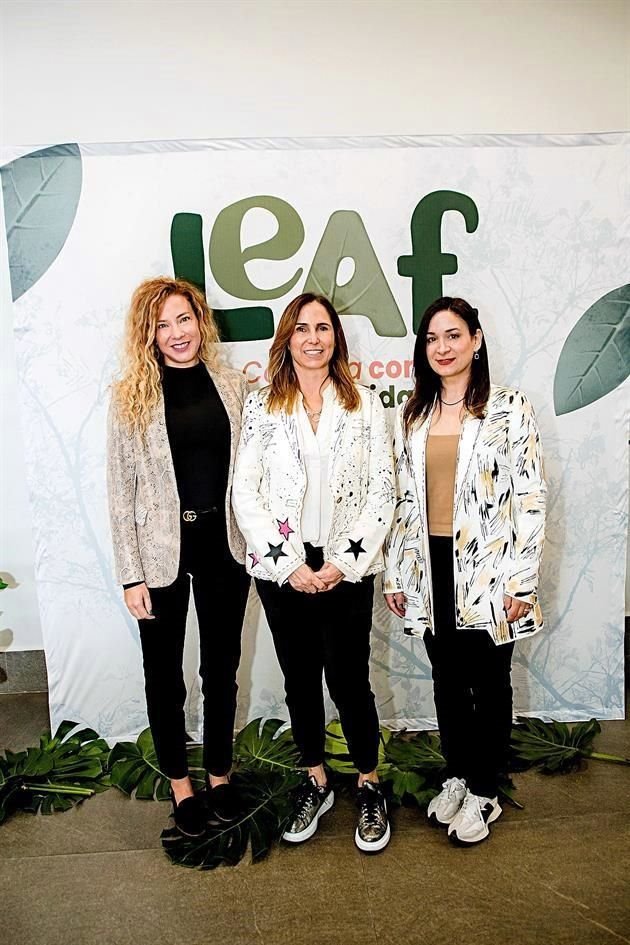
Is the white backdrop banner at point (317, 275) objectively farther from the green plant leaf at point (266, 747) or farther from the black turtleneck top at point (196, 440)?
the black turtleneck top at point (196, 440)

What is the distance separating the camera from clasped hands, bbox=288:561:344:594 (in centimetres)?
221

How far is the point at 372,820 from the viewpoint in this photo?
2.33m

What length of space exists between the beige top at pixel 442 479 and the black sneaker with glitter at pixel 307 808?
89cm

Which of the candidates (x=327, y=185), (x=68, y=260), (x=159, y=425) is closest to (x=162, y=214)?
(x=68, y=260)

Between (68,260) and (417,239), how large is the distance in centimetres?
123

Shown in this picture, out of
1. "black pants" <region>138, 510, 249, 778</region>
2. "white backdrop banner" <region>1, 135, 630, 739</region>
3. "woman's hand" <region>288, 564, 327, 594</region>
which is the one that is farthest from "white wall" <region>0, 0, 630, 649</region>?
"woman's hand" <region>288, 564, 327, 594</region>

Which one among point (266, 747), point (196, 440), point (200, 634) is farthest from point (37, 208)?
point (266, 747)

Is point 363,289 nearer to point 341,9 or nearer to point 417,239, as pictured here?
point 417,239

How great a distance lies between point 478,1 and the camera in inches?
114

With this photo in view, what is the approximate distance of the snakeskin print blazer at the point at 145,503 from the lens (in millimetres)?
2307

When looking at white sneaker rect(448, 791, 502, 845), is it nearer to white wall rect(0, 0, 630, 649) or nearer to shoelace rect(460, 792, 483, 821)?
shoelace rect(460, 792, 483, 821)

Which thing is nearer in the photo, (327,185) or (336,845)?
(336,845)

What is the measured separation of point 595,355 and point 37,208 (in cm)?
206

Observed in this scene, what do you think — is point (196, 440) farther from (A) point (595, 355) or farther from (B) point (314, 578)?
(A) point (595, 355)
